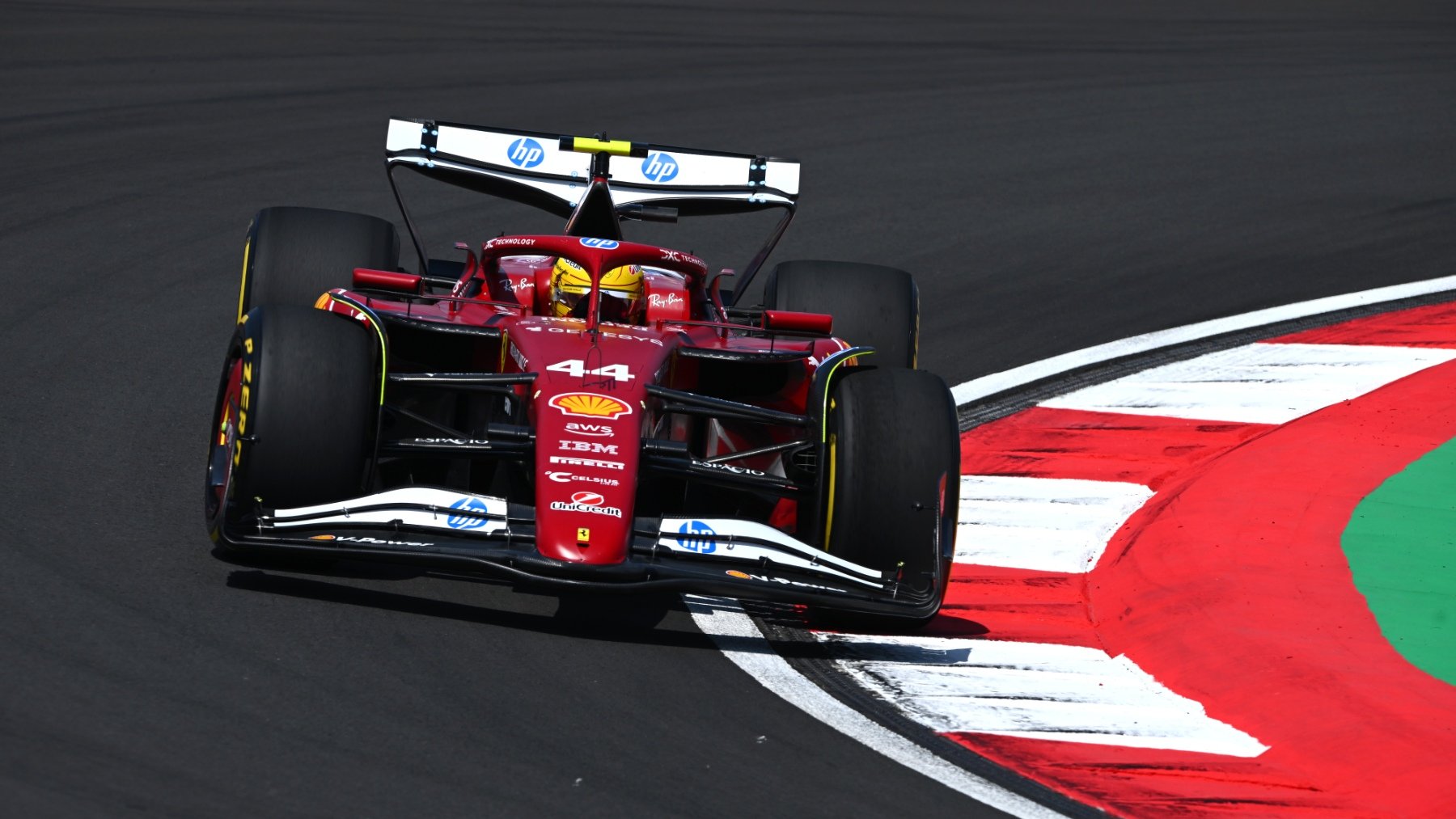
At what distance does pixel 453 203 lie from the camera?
41.1 feet

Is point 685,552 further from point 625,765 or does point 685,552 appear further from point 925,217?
point 925,217

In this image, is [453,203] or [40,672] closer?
[40,672]

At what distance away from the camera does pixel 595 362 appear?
6879 millimetres

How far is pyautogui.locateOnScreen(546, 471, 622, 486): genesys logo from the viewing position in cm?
629

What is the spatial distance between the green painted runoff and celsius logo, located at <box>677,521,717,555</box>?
2.43 metres

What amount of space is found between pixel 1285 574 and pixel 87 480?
4541 mm

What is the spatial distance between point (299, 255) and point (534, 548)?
261 cm

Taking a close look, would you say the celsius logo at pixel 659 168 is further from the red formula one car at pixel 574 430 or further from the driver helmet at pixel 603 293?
the driver helmet at pixel 603 293

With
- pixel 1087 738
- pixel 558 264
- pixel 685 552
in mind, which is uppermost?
pixel 558 264

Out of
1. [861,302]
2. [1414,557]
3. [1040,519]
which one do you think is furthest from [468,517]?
[1414,557]

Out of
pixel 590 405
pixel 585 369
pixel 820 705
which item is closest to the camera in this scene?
pixel 820 705

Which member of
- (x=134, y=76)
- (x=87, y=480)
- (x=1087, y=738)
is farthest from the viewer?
(x=134, y=76)

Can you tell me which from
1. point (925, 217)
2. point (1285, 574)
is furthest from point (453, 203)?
point (1285, 574)

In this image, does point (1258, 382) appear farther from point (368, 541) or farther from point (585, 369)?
point (368, 541)
